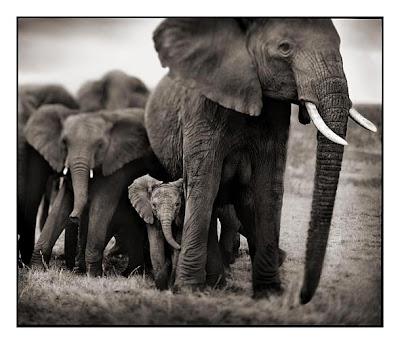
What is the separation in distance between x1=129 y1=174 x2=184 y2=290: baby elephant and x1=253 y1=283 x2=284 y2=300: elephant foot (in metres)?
0.46

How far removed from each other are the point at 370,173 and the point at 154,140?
1249 millimetres

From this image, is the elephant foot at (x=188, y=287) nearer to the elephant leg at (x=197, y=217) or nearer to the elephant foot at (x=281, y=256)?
the elephant leg at (x=197, y=217)

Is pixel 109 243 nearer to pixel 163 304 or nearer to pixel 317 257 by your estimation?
pixel 163 304

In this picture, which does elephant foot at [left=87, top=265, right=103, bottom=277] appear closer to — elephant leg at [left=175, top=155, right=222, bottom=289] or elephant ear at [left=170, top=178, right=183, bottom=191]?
elephant leg at [left=175, top=155, right=222, bottom=289]

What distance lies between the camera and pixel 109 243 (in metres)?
5.28

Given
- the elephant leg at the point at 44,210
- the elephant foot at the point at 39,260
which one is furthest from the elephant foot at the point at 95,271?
the elephant leg at the point at 44,210

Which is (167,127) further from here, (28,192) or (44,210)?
→ (44,210)

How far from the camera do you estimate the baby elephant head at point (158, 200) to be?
4.70 meters

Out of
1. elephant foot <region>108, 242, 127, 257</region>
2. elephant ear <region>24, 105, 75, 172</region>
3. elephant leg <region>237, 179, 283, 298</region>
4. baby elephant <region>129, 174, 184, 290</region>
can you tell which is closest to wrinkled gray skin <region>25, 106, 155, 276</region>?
elephant ear <region>24, 105, 75, 172</region>

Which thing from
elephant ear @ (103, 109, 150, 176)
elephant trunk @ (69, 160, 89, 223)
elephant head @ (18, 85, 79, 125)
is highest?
elephant head @ (18, 85, 79, 125)

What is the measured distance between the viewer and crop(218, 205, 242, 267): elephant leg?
492 centimetres

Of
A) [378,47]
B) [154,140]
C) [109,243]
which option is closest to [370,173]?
[378,47]

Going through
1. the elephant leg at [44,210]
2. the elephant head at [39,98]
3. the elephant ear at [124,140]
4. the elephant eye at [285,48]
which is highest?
the elephant eye at [285,48]

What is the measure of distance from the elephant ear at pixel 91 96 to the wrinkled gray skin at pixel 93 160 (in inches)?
2.4
